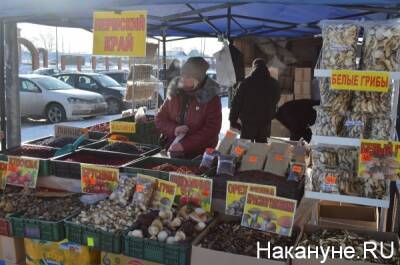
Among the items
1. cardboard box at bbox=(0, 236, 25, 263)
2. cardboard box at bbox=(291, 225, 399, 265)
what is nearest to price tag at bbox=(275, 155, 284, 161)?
cardboard box at bbox=(291, 225, 399, 265)

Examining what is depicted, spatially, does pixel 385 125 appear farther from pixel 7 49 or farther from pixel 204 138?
pixel 7 49

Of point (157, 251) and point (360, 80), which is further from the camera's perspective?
point (157, 251)

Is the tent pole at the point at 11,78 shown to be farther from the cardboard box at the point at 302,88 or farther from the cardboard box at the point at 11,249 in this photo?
the cardboard box at the point at 302,88

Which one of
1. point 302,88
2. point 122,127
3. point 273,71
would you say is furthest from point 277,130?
point 122,127

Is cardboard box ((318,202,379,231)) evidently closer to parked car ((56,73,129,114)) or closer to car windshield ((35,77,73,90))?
car windshield ((35,77,73,90))

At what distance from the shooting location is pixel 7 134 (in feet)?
13.2

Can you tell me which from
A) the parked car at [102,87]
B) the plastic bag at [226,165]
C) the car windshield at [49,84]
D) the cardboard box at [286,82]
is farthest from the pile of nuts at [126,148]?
the parked car at [102,87]

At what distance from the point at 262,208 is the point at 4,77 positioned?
8.78 feet

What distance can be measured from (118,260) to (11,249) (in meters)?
0.77

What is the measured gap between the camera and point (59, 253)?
2.75m

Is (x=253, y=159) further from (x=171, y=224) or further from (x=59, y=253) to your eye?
(x=59, y=253)

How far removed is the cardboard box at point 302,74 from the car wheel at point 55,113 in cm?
603

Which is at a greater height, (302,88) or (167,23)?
(167,23)

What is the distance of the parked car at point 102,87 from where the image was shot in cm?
1323
